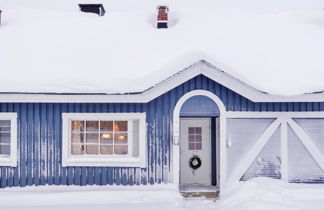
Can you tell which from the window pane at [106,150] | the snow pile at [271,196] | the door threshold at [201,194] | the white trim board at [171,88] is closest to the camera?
the snow pile at [271,196]

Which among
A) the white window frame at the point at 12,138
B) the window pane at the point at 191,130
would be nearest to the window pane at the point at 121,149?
the window pane at the point at 191,130

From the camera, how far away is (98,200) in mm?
9133

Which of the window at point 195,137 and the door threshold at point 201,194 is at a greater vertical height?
the window at point 195,137

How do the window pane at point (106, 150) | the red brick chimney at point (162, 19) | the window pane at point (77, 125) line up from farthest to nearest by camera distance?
the red brick chimney at point (162, 19)
the window pane at point (106, 150)
the window pane at point (77, 125)

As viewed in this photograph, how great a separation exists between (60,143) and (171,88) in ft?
10.8

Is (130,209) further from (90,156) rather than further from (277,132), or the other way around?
(277,132)

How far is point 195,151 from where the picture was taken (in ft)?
36.4

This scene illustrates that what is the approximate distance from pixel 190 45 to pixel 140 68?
8.06ft

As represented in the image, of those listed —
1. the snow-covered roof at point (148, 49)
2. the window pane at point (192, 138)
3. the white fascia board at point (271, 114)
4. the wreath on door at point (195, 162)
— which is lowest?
the wreath on door at point (195, 162)

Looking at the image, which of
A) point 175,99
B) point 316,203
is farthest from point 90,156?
point 316,203

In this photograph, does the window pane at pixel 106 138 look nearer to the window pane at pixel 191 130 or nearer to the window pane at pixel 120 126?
the window pane at pixel 120 126

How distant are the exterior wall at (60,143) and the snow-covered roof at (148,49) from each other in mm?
609

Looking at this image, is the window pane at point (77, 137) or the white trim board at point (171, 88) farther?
the window pane at point (77, 137)

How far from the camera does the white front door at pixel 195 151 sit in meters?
11.0
